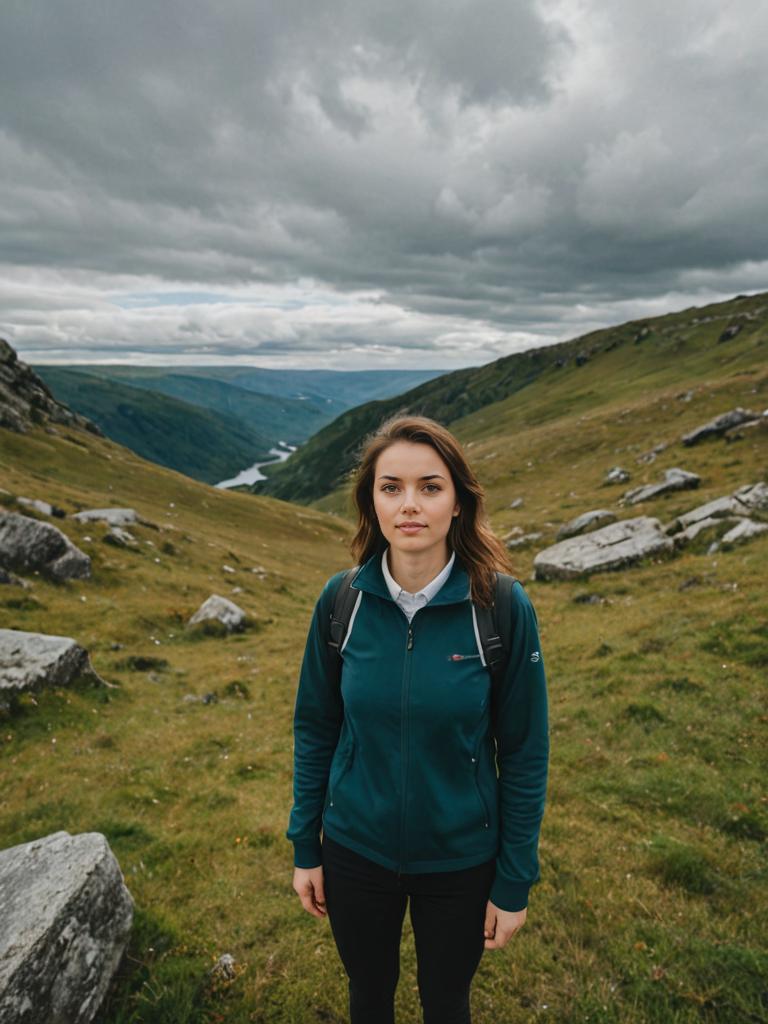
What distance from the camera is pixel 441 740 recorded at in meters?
4.32

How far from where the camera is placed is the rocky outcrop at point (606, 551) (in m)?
26.0

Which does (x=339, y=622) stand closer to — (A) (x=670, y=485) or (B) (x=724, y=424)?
(A) (x=670, y=485)

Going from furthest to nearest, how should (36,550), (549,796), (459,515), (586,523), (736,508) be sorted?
(586,523) → (736,508) → (36,550) → (549,796) → (459,515)

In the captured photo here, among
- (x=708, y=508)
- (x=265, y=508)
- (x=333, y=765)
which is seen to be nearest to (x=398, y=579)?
(x=333, y=765)

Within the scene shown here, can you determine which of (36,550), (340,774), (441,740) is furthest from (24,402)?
(441,740)

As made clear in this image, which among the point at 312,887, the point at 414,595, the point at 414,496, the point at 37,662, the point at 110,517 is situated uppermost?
the point at 414,496

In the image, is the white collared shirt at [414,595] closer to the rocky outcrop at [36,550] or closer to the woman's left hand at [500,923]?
the woman's left hand at [500,923]

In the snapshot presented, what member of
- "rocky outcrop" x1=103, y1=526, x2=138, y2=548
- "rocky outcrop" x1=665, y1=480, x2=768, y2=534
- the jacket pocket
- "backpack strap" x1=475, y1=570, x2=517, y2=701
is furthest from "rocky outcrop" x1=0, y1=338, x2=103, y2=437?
"backpack strap" x1=475, y1=570, x2=517, y2=701

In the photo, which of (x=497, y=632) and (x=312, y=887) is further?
(x=312, y=887)

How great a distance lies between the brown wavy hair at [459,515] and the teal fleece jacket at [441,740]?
0.51ft

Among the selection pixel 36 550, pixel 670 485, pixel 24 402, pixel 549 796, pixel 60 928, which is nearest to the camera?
pixel 60 928

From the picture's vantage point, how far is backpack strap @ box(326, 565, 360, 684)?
184 inches

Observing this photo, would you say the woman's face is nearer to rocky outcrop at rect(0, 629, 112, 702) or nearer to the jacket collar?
the jacket collar

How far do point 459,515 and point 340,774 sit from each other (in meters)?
2.54
